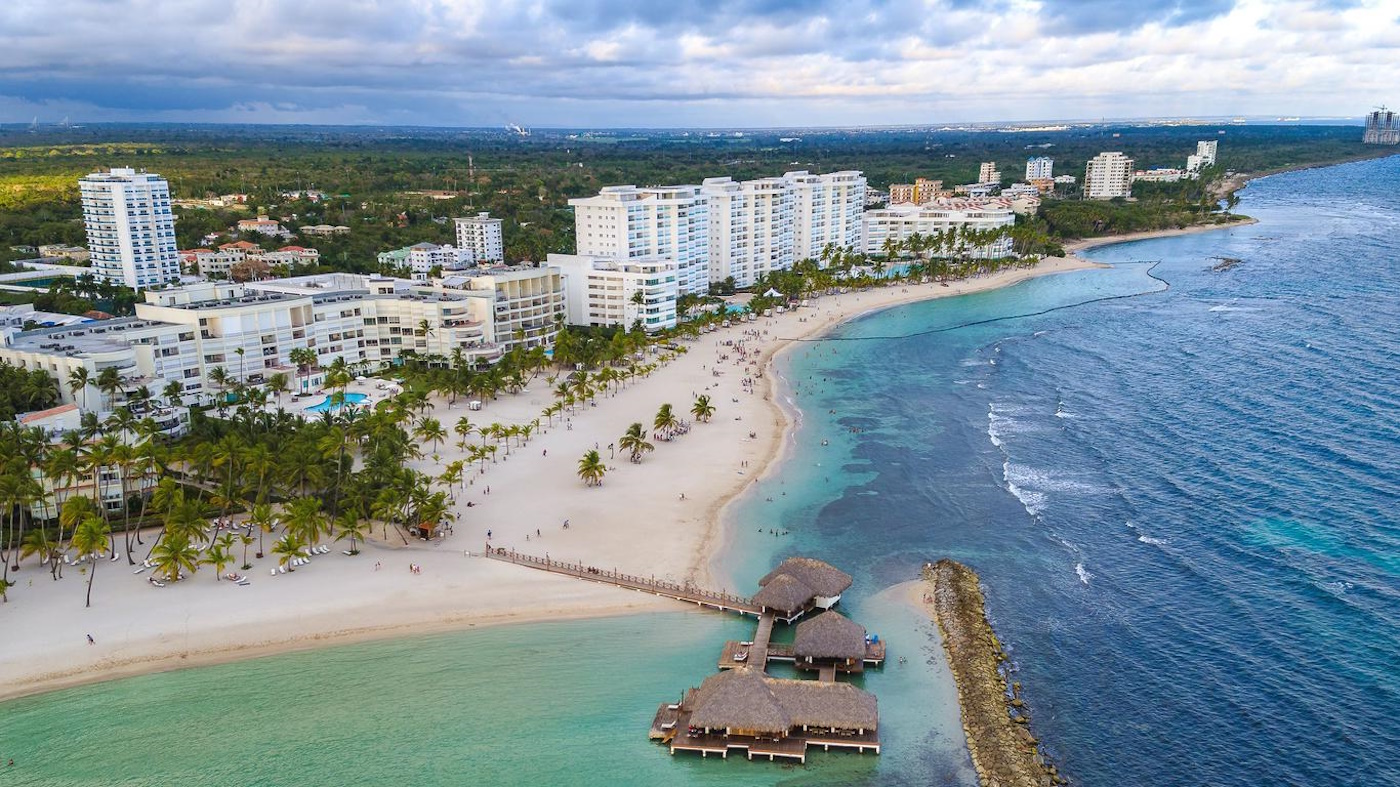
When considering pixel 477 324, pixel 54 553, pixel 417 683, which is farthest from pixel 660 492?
pixel 477 324

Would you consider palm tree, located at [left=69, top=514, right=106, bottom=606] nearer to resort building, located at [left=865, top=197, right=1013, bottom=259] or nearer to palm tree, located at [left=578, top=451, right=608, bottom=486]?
palm tree, located at [left=578, top=451, right=608, bottom=486]

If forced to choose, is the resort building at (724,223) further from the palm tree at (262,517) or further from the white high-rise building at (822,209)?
the palm tree at (262,517)

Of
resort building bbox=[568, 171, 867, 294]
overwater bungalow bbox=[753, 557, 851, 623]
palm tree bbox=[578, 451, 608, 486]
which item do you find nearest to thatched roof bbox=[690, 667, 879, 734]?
overwater bungalow bbox=[753, 557, 851, 623]

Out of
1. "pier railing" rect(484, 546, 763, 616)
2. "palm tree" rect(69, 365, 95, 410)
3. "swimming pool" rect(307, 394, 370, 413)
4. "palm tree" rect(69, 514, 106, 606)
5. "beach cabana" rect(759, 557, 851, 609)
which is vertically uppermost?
"palm tree" rect(69, 365, 95, 410)

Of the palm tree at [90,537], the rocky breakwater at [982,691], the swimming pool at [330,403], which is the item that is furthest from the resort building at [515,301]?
the rocky breakwater at [982,691]

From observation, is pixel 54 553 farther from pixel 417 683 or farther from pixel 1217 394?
pixel 1217 394

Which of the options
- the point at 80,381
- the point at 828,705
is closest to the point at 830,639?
the point at 828,705
